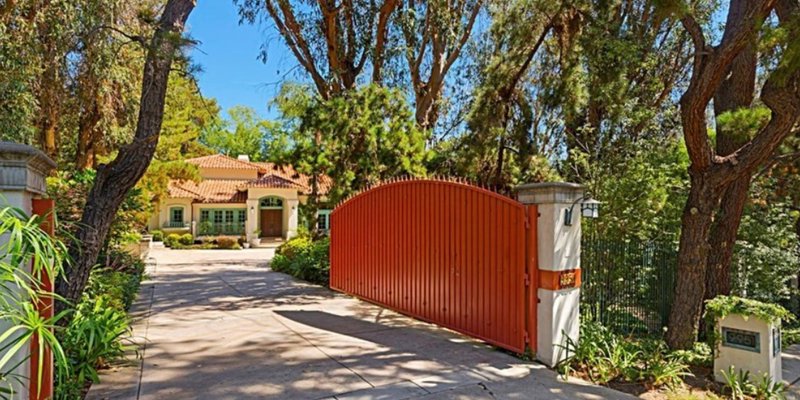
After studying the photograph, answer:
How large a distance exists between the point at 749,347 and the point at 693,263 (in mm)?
1120

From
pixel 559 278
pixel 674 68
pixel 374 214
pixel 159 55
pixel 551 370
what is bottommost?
pixel 551 370

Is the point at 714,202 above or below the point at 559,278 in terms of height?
above

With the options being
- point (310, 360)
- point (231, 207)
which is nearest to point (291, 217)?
point (231, 207)

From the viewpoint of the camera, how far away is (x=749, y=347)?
5.05 metres

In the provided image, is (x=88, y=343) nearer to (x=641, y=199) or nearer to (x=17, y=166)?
(x=17, y=166)

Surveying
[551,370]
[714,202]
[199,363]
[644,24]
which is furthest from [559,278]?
[644,24]

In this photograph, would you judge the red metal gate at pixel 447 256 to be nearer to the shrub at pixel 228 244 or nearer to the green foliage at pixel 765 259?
the green foliage at pixel 765 259

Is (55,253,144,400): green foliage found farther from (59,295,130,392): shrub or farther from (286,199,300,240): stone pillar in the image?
(286,199,300,240): stone pillar

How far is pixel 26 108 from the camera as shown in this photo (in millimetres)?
9250

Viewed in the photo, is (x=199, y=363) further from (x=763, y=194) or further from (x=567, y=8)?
(x=763, y=194)

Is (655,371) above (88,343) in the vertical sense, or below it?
below

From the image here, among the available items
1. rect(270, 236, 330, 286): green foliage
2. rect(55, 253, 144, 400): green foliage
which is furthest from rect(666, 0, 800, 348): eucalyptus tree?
rect(270, 236, 330, 286): green foliage

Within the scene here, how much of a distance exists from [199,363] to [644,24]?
34.9 ft

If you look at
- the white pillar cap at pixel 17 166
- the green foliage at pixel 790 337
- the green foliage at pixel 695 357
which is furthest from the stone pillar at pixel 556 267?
the white pillar cap at pixel 17 166
